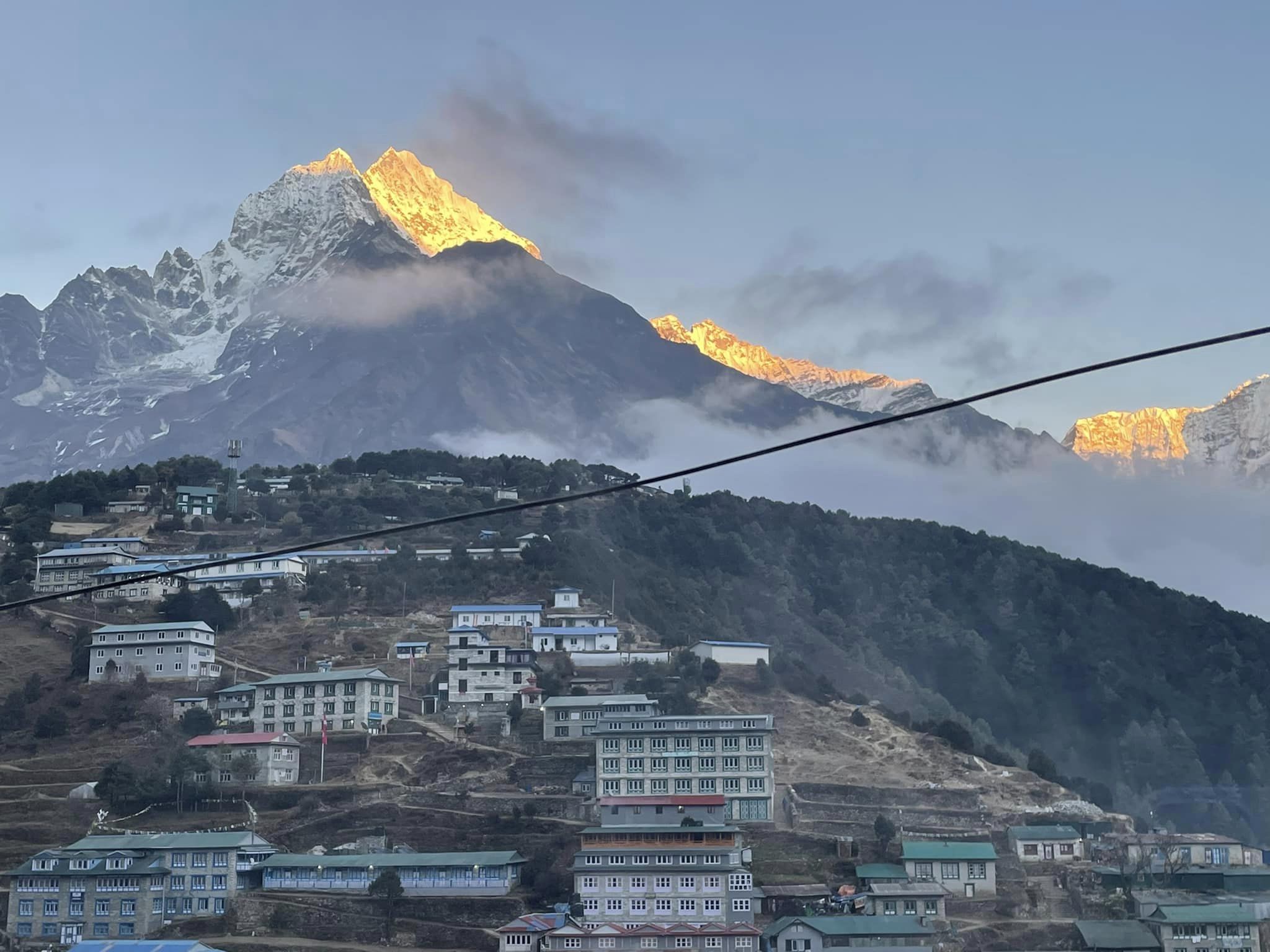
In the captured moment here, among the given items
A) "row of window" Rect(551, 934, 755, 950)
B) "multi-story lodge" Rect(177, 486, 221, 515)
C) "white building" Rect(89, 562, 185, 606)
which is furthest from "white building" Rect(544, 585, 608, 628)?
"row of window" Rect(551, 934, 755, 950)

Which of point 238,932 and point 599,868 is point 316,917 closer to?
point 238,932

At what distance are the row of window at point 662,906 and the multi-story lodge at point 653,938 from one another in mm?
1723

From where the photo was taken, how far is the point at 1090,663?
115500 mm

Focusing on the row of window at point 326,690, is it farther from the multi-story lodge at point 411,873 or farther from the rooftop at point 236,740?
the multi-story lodge at point 411,873

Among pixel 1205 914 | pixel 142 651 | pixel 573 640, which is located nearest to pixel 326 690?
pixel 142 651

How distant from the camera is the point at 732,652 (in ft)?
281

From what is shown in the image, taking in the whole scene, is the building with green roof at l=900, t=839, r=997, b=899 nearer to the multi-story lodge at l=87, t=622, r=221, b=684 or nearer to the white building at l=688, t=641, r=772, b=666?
the white building at l=688, t=641, r=772, b=666

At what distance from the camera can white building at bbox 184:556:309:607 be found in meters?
93.4

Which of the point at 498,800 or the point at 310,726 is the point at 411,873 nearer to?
the point at 498,800

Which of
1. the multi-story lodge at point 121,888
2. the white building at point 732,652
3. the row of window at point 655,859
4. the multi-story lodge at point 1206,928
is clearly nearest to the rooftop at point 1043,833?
the multi-story lodge at point 1206,928

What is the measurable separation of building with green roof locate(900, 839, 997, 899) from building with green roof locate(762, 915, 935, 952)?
16.6 feet

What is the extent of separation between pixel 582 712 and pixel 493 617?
1500cm

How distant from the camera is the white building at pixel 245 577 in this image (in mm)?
93438

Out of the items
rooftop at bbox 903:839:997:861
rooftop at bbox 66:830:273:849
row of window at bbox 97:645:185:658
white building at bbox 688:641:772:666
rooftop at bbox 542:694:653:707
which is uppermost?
white building at bbox 688:641:772:666
